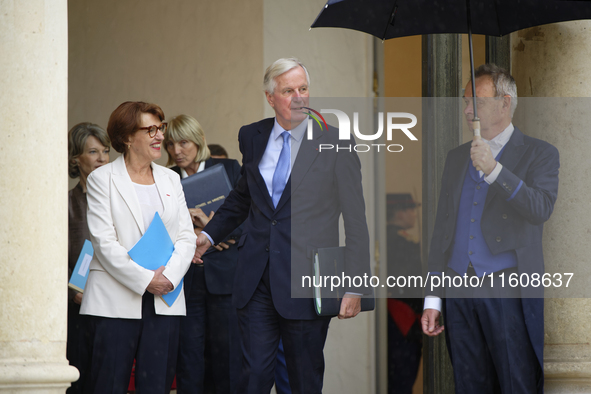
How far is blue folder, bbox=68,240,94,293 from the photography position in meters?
4.57

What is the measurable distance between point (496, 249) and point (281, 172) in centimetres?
112

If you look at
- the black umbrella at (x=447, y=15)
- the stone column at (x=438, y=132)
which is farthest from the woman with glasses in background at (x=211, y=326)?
the black umbrella at (x=447, y=15)

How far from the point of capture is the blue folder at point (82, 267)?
457 cm

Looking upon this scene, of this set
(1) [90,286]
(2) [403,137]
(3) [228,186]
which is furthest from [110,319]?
(2) [403,137]

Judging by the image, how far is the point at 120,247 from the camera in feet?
12.8

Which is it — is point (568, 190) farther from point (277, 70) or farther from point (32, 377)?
point (32, 377)

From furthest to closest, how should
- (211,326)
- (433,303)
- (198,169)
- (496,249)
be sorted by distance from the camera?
(198,169) < (211,326) < (433,303) < (496,249)

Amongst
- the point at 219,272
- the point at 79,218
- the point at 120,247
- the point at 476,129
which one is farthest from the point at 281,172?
the point at 79,218

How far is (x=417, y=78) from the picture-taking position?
562 cm

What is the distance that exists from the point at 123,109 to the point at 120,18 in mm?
4115

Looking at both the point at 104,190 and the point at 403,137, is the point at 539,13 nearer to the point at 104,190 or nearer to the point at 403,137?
the point at 403,137

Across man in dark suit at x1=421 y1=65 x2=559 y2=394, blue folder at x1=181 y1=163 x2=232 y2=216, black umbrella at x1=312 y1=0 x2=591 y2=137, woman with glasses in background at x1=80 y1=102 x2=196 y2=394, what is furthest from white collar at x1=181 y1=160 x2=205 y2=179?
man in dark suit at x1=421 y1=65 x2=559 y2=394

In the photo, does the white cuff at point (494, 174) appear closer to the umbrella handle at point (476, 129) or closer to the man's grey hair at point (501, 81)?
the umbrella handle at point (476, 129)

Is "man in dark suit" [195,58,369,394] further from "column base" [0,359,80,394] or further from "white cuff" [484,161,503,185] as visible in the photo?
"column base" [0,359,80,394]
